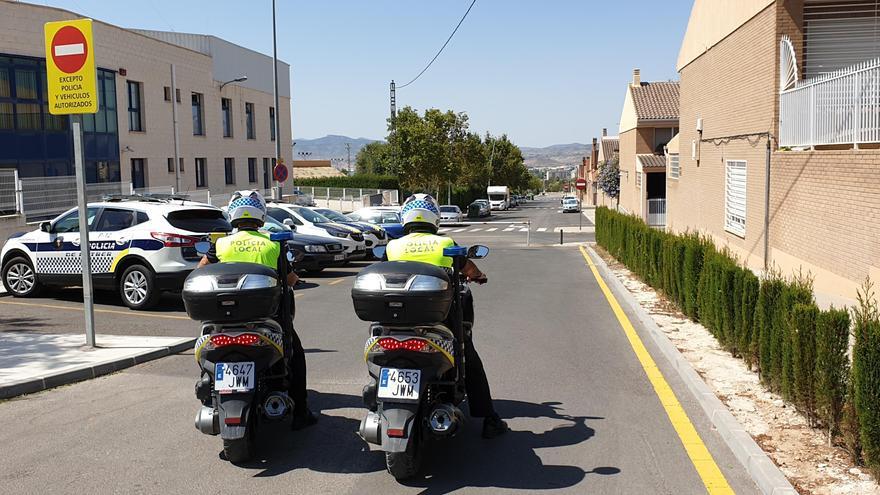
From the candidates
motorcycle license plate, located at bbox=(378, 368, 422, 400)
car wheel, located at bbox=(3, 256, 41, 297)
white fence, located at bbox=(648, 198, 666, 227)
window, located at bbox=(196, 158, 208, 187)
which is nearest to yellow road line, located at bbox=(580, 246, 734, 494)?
motorcycle license plate, located at bbox=(378, 368, 422, 400)

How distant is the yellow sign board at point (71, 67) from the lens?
31.8 ft

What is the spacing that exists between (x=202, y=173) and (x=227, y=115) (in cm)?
481

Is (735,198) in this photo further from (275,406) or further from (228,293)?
(228,293)

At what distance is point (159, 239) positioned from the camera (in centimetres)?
1301

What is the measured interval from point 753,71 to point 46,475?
1660 centimetres

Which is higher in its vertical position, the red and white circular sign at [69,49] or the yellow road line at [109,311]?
the red and white circular sign at [69,49]

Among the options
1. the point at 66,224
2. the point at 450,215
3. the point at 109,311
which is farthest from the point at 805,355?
the point at 450,215

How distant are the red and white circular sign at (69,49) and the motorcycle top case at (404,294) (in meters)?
6.14

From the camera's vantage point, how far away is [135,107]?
36281mm

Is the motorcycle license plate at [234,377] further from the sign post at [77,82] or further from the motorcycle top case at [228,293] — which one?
the sign post at [77,82]

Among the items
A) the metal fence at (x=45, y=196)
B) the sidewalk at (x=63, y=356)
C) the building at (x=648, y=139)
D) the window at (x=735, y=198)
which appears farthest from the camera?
the building at (x=648, y=139)

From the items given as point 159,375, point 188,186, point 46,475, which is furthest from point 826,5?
point 188,186

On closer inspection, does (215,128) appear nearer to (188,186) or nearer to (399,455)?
(188,186)

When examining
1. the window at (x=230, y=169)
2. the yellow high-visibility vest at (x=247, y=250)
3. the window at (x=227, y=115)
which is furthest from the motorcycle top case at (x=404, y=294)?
the window at (x=227, y=115)
